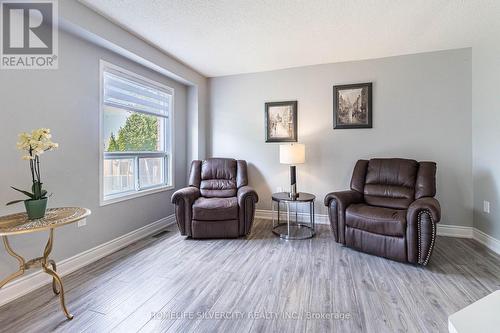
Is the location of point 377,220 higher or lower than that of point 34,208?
lower

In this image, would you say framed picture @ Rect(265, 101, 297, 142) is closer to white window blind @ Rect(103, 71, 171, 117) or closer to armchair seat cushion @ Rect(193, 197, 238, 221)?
armchair seat cushion @ Rect(193, 197, 238, 221)

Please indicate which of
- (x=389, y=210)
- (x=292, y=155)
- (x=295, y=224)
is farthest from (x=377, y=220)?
(x=295, y=224)

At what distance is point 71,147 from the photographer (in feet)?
7.73

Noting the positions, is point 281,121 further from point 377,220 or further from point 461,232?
point 461,232

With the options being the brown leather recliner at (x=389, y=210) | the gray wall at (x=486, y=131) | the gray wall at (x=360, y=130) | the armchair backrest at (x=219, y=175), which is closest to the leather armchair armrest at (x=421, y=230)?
the brown leather recliner at (x=389, y=210)

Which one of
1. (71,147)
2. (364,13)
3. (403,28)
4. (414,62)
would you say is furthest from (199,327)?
(414,62)

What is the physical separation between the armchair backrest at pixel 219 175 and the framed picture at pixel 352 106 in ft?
5.51

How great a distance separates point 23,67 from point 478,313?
3195 mm

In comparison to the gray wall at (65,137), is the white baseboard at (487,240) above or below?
below

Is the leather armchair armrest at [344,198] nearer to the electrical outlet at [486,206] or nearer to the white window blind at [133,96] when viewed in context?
the electrical outlet at [486,206]

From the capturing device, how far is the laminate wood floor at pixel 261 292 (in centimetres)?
159

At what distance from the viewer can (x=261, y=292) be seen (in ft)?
6.36

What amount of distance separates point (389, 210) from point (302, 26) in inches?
89.7

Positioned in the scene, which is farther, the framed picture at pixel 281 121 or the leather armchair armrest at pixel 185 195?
the framed picture at pixel 281 121
